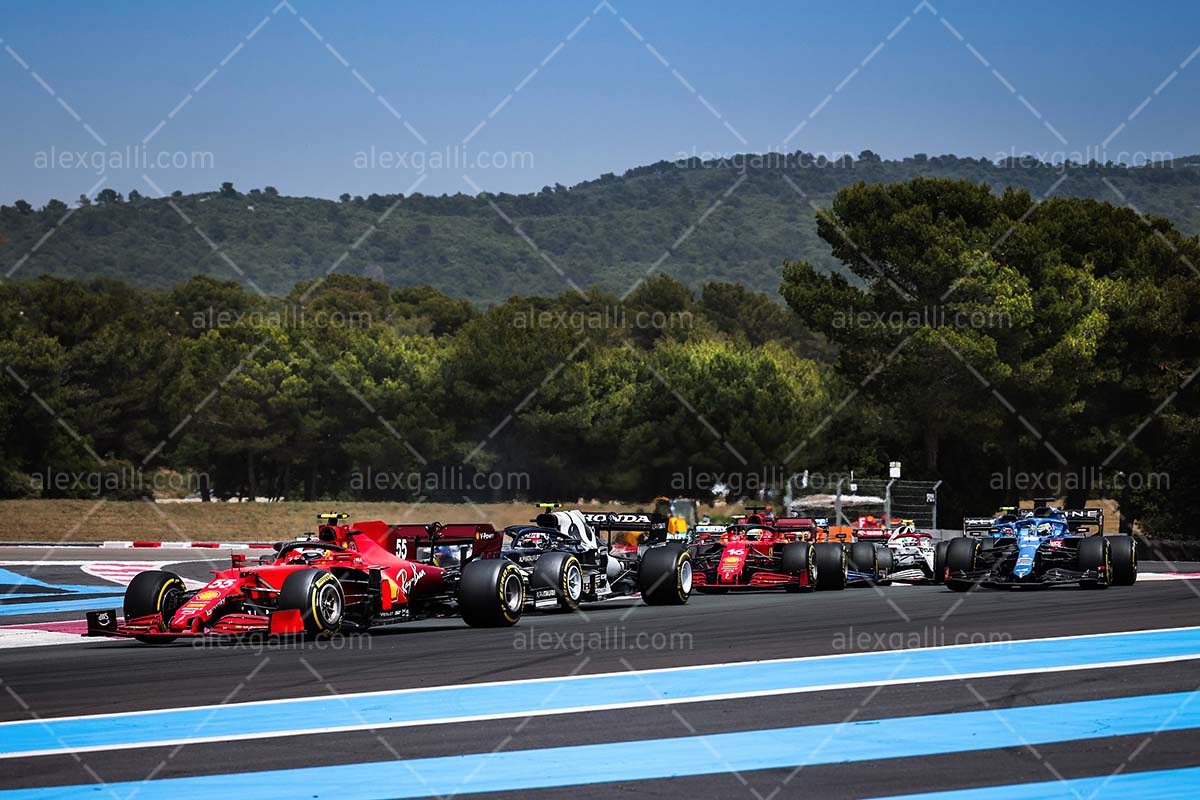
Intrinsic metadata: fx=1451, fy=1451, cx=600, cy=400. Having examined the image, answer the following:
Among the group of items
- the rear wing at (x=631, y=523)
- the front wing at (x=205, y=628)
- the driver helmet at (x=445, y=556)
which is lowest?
the front wing at (x=205, y=628)

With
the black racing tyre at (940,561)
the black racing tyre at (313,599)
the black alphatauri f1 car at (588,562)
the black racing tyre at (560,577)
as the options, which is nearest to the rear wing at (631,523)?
the black alphatauri f1 car at (588,562)

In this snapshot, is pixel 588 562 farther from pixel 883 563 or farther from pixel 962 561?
pixel 883 563

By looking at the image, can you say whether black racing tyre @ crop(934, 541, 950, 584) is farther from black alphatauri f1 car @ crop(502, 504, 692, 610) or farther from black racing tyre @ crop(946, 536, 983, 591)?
black alphatauri f1 car @ crop(502, 504, 692, 610)

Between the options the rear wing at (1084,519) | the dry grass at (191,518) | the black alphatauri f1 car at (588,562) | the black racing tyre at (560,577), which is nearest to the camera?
the black racing tyre at (560,577)

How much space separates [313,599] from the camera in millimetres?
15375

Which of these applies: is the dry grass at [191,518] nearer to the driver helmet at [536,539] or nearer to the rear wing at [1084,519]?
the rear wing at [1084,519]

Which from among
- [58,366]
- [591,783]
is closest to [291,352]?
[58,366]

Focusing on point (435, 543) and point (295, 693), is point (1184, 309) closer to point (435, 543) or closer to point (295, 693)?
point (435, 543)

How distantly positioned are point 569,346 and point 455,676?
5955 centimetres

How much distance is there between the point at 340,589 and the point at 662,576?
6.68 metres

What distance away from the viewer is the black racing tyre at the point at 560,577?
63.5 feet

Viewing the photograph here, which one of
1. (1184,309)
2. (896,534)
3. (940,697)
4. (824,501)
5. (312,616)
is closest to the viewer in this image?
(940,697)

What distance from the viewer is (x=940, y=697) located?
36.7 ft

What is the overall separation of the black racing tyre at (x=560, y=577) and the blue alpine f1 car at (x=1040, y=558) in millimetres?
8195
